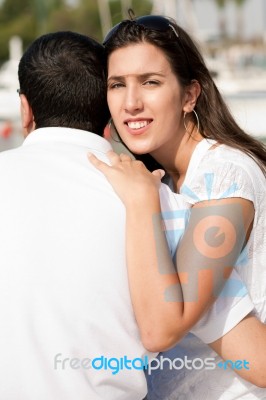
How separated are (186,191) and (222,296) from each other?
0.37m

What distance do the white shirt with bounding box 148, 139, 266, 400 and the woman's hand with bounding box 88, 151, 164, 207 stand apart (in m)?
0.15

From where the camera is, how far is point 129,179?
2.22 m

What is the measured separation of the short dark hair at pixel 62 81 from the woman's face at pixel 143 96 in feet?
0.48

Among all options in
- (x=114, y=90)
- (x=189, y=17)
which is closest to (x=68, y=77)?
(x=114, y=90)

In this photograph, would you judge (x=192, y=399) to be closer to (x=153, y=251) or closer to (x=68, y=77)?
(x=153, y=251)

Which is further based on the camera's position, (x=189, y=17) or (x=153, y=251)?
(x=189, y=17)

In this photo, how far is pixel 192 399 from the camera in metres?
2.38

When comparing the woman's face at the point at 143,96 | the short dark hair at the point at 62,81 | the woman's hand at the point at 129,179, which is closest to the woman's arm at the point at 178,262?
the woman's hand at the point at 129,179

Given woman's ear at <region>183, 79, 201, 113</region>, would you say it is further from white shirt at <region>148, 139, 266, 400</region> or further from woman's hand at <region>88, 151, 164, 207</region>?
woman's hand at <region>88, 151, 164, 207</region>

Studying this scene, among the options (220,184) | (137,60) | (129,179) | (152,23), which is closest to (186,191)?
(220,184)

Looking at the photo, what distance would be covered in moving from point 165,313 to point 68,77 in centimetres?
80

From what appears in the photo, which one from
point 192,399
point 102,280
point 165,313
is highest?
point 102,280

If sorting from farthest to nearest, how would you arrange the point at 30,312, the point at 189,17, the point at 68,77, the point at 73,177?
the point at 189,17 → the point at 68,77 → the point at 73,177 → the point at 30,312

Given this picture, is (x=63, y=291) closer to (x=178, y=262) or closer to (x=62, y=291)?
(x=62, y=291)
